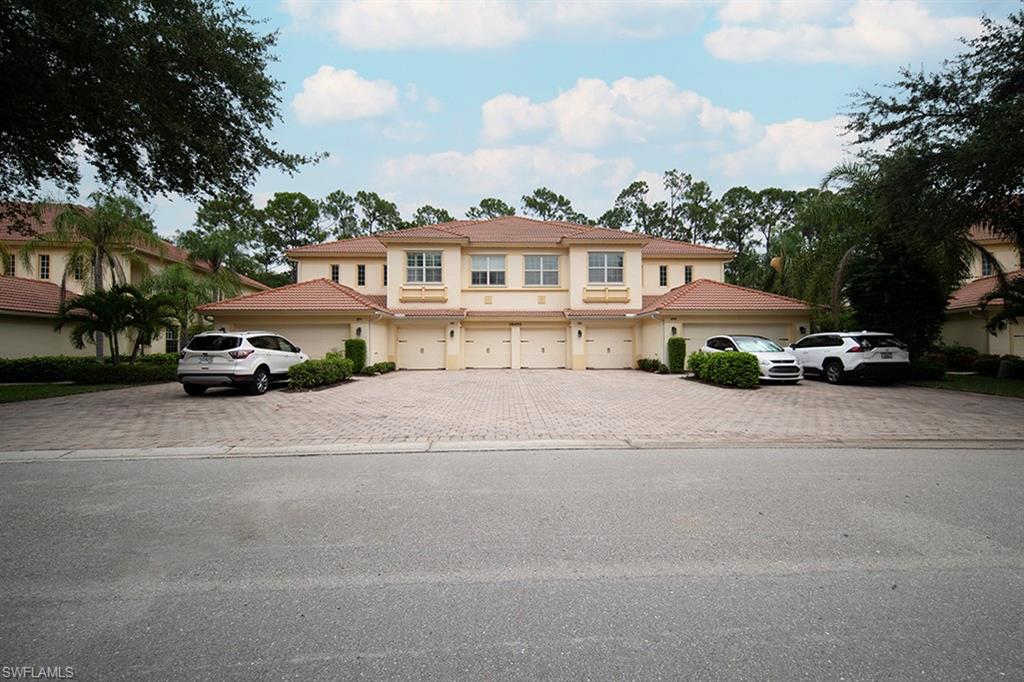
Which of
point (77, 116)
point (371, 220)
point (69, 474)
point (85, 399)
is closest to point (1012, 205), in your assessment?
point (69, 474)

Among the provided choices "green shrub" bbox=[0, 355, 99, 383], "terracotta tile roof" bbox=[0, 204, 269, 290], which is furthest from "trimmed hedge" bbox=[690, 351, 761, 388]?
"terracotta tile roof" bbox=[0, 204, 269, 290]

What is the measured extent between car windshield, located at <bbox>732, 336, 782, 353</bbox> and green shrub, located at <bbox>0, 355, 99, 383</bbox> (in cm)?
2367

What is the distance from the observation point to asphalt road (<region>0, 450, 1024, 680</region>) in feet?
8.46

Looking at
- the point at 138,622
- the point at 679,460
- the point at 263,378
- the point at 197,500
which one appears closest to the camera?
the point at 138,622

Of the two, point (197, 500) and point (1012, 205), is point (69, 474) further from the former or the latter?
point (1012, 205)

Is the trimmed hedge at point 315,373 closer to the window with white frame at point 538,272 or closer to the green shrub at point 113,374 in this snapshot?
the green shrub at point 113,374

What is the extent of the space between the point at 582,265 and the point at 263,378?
16509mm

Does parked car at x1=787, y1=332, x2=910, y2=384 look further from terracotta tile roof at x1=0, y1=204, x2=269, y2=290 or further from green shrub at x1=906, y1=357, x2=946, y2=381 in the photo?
terracotta tile roof at x1=0, y1=204, x2=269, y2=290

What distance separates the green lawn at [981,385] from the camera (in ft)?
45.8

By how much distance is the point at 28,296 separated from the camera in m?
23.4

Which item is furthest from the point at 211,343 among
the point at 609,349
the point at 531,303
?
the point at 609,349

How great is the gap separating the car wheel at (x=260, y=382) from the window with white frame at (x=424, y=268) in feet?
39.3

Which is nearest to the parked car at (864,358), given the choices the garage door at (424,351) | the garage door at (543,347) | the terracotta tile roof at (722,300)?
the terracotta tile roof at (722,300)

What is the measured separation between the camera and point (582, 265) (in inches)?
1036
